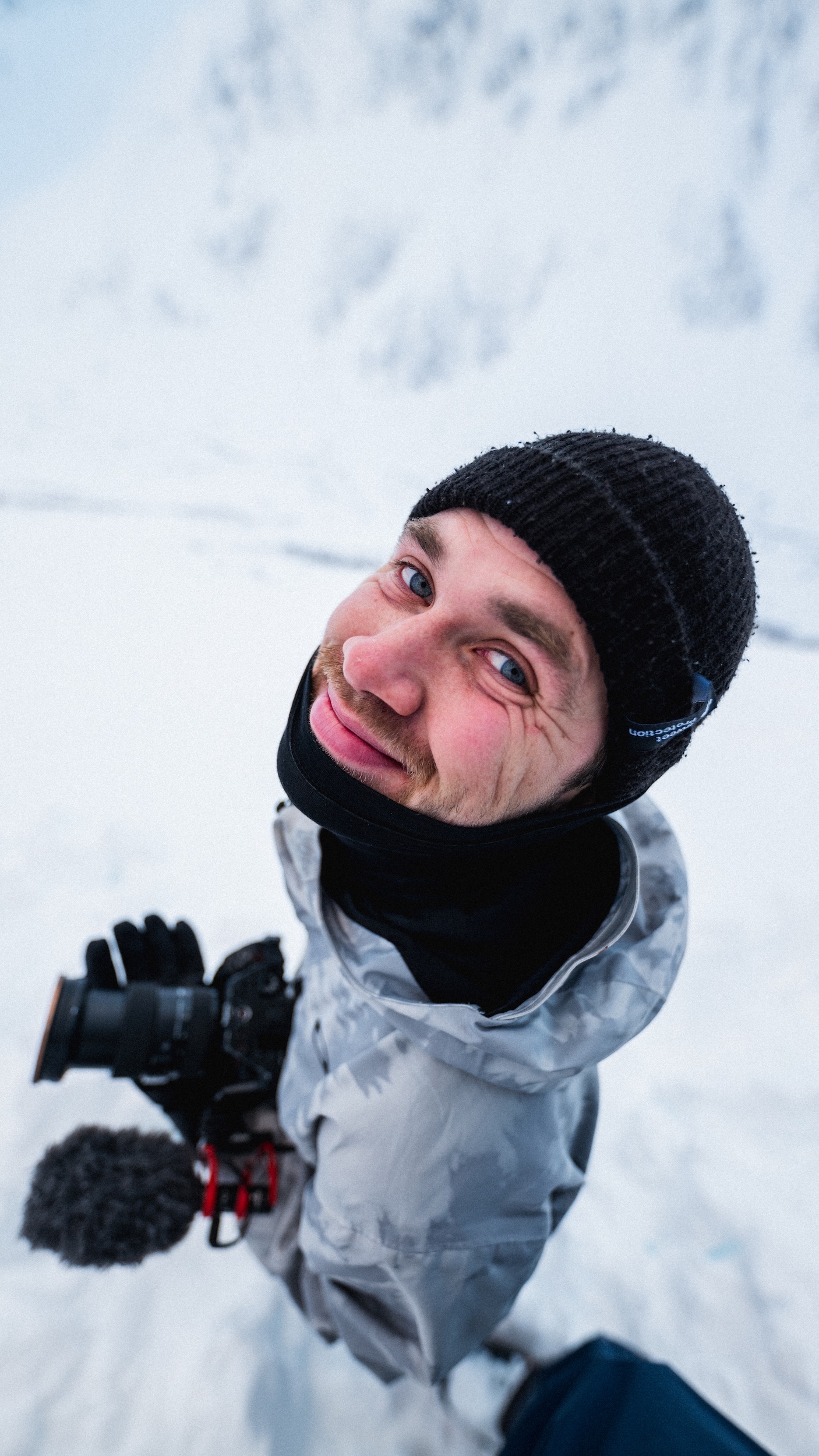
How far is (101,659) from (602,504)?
2.71m

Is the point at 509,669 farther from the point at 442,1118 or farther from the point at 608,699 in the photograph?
the point at 442,1118

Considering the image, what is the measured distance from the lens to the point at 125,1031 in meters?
0.97

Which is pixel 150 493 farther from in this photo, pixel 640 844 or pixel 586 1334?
pixel 586 1334

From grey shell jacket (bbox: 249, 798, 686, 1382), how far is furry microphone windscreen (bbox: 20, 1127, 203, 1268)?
22 cm

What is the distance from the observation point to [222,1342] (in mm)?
1144

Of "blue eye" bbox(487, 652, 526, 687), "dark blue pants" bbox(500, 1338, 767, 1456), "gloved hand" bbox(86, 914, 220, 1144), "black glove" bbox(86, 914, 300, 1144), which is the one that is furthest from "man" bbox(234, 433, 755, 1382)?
"gloved hand" bbox(86, 914, 220, 1144)

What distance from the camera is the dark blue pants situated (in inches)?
29.5

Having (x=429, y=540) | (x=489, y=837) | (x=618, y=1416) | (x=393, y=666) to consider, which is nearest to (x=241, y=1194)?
(x=618, y=1416)

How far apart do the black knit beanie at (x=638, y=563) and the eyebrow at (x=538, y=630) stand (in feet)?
0.11

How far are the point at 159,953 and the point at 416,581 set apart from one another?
0.87m

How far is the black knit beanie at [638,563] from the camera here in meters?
0.66

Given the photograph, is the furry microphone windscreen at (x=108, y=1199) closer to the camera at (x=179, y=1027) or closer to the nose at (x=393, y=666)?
the camera at (x=179, y=1027)

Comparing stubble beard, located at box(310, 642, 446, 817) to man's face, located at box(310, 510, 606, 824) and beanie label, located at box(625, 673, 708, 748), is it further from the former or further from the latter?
beanie label, located at box(625, 673, 708, 748)

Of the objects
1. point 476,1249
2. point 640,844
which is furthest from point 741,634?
point 476,1249
